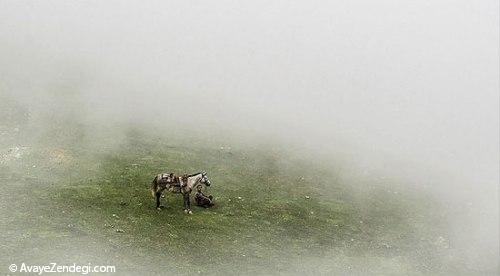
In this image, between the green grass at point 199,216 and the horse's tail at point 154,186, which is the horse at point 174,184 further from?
the green grass at point 199,216

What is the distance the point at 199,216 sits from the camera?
31516 mm

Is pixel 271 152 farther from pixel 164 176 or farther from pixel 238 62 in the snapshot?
pixel 238 62

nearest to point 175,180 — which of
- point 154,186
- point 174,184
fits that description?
point 174,184

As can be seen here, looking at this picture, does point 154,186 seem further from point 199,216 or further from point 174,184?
point 199,216

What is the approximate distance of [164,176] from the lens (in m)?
30.9

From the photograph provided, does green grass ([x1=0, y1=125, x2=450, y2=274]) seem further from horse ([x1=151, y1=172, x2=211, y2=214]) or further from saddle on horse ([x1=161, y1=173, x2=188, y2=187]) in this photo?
saddle on horse ([x1=161, y1=173, x2=188, y2=187])

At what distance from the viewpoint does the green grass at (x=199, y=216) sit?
2681cm

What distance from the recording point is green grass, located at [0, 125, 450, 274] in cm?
2681

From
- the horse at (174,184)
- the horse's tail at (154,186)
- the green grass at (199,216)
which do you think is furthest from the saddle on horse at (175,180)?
the green grass at (199,216)

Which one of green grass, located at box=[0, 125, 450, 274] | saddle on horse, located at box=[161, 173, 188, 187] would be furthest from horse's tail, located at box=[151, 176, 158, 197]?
green grass, located at box=[0, 125, 450, 274]

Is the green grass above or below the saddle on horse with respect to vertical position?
below

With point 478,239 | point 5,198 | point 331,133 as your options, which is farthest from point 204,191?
point 331,133

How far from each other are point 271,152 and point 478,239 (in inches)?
722

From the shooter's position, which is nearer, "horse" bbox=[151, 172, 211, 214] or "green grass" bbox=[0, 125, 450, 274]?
"green grass" bbox=[0, 125, 450, 274]
